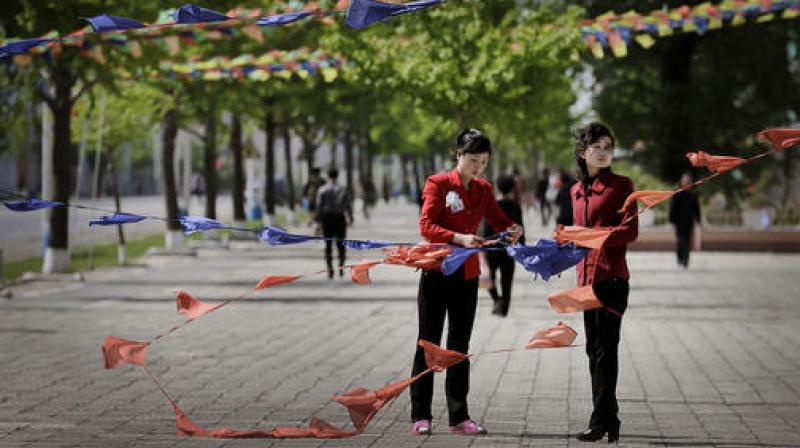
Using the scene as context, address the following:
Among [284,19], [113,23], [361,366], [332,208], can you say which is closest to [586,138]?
[284,19]

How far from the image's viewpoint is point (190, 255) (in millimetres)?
29953

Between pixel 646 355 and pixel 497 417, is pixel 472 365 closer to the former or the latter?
pixel 646 355

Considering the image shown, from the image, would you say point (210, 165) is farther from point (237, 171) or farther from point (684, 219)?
point (684, 219)

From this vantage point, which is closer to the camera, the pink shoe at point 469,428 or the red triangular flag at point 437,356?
the red triangular flag at point 437,356

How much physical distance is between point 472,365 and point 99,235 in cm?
2993

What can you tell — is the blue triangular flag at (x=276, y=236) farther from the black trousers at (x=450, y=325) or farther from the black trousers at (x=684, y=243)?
the black trousers at (x=684, y=243)

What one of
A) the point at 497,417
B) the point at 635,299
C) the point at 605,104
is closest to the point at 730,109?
the point at 605,104

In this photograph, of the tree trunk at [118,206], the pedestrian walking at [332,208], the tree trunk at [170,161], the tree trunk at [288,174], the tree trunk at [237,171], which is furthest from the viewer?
the tree trunk at [288,174]

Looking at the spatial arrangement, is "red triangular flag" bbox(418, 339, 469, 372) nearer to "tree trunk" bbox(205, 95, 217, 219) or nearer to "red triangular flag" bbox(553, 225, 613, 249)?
"red triangular flag" bbox(553, 225, 613, 249)

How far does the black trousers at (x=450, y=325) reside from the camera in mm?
8125

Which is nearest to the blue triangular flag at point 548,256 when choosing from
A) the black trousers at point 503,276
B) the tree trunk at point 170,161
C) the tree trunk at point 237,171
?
the black trousers at point 503,276

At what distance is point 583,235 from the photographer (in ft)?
24.7

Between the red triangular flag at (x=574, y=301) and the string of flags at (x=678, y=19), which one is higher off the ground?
the string of flags at (x=678, y=19)

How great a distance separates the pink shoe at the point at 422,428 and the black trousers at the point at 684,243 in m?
17.8
